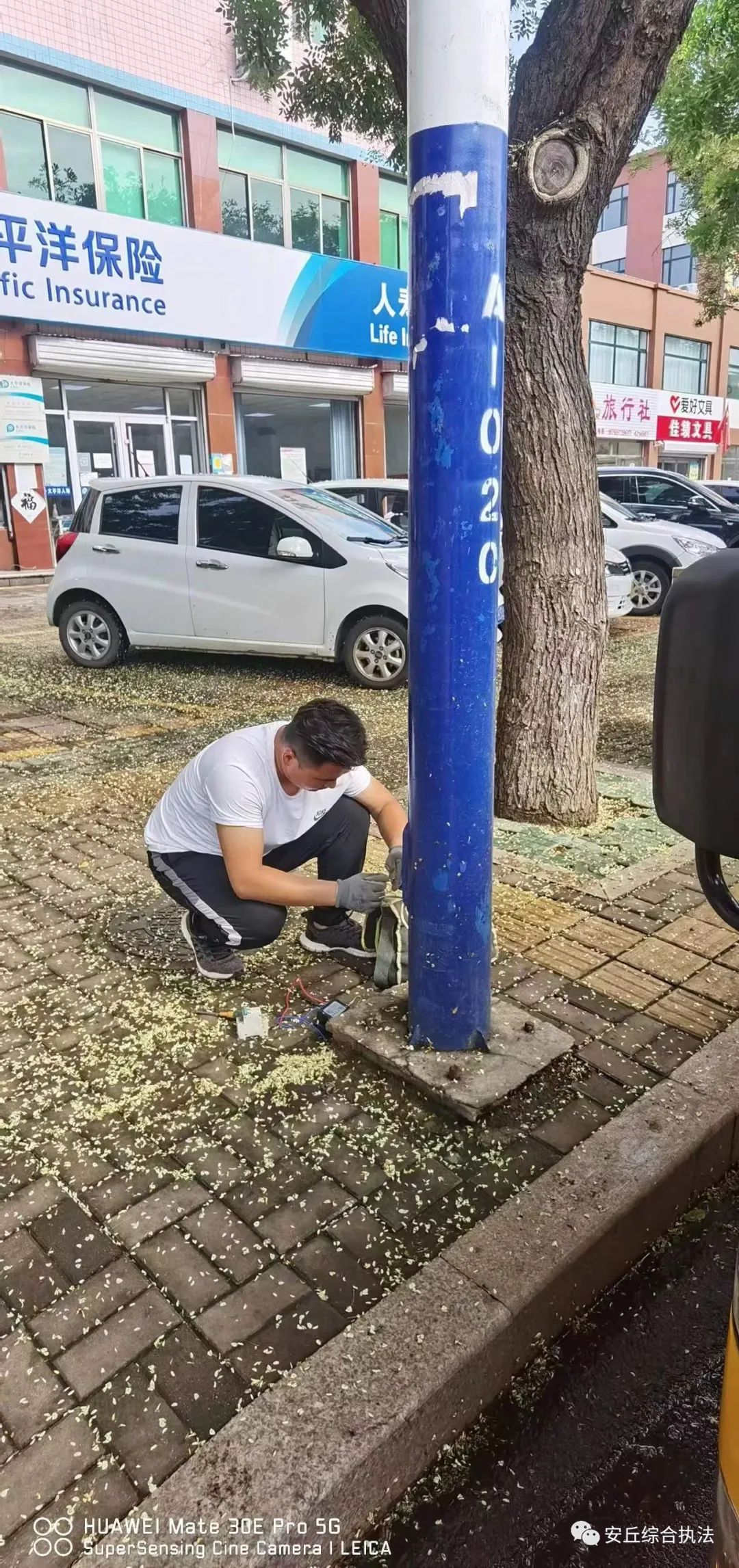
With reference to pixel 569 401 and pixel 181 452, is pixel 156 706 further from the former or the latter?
pixel 181 452

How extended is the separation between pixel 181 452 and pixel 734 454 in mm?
25233

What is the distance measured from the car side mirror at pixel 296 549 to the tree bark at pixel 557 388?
12.5ft

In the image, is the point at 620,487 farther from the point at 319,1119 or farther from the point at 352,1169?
the point at 352,1169

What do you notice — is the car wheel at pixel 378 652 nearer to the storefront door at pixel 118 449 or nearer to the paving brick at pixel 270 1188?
the paving brick at pixel 270 1188

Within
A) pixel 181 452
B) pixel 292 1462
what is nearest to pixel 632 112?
pixel 292 1462

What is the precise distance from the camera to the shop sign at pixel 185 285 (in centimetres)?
1609

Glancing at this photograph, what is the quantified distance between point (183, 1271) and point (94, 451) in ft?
58.9

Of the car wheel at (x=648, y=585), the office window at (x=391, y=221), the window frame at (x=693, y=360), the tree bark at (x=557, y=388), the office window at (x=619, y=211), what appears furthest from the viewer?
the office window at (x=619, y=211)

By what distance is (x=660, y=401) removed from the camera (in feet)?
103

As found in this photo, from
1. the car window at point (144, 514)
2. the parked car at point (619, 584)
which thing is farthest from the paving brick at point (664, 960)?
the parked car at point (619, 584)

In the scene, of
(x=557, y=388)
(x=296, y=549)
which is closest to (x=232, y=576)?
(x=296, y=549)

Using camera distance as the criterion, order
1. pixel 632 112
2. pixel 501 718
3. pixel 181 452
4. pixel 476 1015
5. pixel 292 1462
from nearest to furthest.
Result: pixel 292 1462 → pixel 476 1015 → pixel 632 112 → pixel 501 718 → pixel 181 452

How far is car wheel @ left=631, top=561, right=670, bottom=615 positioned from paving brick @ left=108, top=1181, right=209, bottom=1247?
1049 centimetres

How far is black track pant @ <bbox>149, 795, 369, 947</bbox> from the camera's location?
3.49 meters
